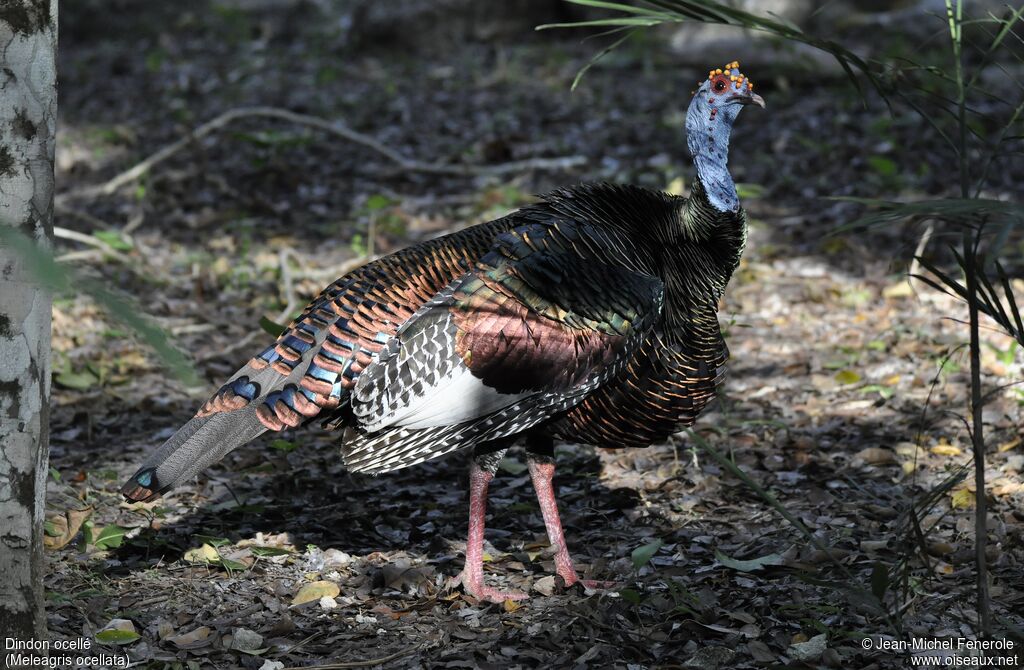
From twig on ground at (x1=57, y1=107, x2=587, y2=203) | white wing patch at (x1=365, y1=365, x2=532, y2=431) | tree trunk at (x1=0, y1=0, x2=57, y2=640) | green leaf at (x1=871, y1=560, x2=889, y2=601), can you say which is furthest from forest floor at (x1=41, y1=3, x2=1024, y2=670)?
white wing patch at (x1=365, y1=365, x2=532, y2=431)

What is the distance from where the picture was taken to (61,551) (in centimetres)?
384

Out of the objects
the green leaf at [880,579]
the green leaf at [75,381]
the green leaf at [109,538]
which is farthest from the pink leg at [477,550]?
the green leaf at [75,381]

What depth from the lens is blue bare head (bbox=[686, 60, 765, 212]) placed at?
3.78 m

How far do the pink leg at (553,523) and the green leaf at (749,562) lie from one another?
42 cm

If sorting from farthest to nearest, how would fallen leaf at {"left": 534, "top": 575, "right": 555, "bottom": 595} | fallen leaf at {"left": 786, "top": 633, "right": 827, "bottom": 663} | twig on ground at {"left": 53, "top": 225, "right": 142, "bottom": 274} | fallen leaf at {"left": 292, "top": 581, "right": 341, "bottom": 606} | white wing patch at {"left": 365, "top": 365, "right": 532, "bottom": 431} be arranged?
1. twig on ground at {"left": 53, "top": 225, "right": 142, "bottom": 274}
2. fallen leaf at {"left": 534, "top": 575, "right": 555, "bottom": 595}
3. fallen leaf at {"left": 292, "top": 581, "right": 341, "bottom": 606}
4. white wing patch at {"left": 365, "top": 365, "right": 532, "bottom": 431}
5. fallen leaf at {"left": 786, "top": 633, "right": 827, "bottom": 663}

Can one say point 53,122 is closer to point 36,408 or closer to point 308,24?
point 36,408

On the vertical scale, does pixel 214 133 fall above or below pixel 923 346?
above

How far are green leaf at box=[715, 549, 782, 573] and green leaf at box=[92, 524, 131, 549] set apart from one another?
214 cm

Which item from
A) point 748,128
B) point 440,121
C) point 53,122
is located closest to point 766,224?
point 748,128

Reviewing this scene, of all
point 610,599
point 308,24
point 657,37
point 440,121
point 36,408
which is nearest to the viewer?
point 36,408

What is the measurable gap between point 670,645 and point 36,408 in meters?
1.93

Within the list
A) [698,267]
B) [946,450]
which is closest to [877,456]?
[946,450]

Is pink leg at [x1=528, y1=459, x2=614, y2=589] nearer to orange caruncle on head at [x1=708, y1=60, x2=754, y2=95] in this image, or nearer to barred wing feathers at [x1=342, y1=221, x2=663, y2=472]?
barred wing feathers at [x1=342, y1=221, x2=663, y2=472]

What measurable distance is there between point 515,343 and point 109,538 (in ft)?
5.41
